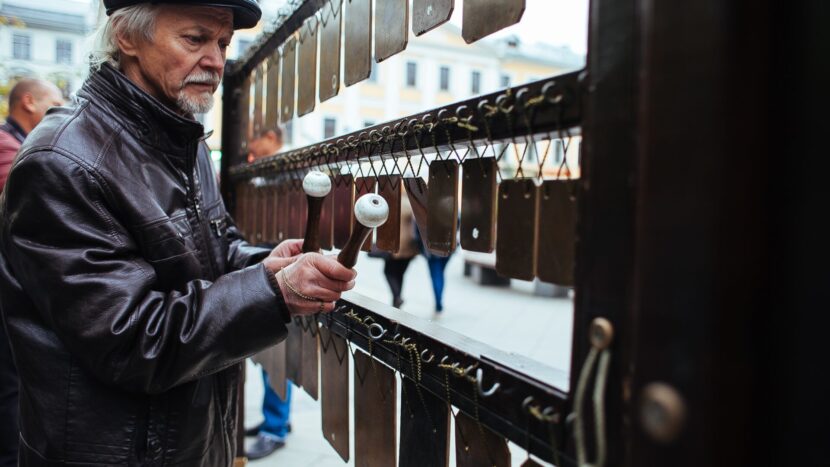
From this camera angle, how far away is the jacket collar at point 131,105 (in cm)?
119

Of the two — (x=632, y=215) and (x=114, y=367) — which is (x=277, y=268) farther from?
(x=632, y=215)

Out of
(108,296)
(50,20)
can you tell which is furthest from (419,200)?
(50,20)

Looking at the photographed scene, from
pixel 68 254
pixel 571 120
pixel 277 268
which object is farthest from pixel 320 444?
pixel 571 120

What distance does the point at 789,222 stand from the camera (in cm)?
47

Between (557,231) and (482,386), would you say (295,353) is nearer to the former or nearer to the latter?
(482,386)

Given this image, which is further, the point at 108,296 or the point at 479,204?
the point at 108,296

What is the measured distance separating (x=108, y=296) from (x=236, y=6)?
2.29 ft

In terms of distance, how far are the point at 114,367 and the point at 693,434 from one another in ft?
3.13

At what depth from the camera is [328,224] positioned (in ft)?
4.80

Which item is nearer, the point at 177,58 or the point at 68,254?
the point at 68,254

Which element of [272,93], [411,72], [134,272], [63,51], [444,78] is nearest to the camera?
[134,272]

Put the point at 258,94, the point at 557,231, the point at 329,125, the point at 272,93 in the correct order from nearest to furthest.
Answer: the point at 557,231
the point at 272,93
the point at 258,94
the point at 329,125

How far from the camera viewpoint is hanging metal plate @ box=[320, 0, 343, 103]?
140 centimetres

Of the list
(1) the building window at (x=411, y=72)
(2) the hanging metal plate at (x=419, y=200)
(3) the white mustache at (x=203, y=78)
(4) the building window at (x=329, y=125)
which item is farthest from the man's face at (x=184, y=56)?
(1) the building window at (x=411, y=72)
